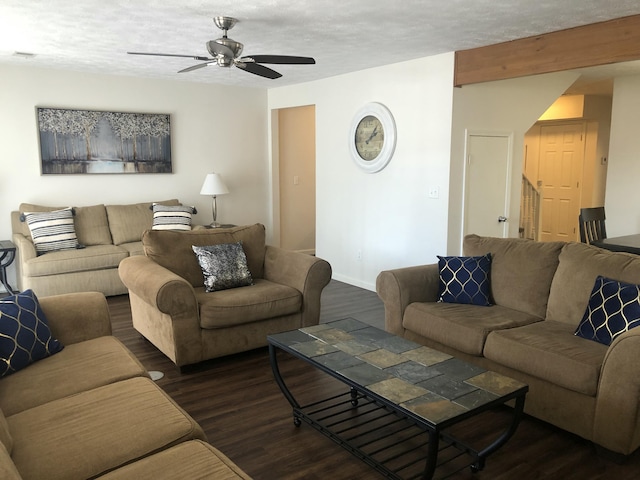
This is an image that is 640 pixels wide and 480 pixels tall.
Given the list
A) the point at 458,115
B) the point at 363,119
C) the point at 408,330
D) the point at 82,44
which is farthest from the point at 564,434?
the point at 82,44

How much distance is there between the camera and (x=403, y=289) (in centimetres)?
359

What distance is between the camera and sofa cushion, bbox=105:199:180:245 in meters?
5.92

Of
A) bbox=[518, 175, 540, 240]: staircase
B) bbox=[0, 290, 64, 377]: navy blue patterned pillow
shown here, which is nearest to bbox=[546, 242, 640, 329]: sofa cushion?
bbox=[0, 290, 64, 377]: navy blue patterned pillow

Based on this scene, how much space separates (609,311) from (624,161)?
13.6ft

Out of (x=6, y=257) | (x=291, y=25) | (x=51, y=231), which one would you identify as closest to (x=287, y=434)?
(x=291, y=25)

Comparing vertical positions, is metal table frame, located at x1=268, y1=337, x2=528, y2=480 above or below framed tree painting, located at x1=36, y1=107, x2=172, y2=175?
below

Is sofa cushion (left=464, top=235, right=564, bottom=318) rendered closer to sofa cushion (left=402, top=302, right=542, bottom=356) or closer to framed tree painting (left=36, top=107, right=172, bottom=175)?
sofa cushion (left=402, top=302, right=542, bottom=356)

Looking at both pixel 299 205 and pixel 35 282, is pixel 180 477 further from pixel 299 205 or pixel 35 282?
pixel 299 205

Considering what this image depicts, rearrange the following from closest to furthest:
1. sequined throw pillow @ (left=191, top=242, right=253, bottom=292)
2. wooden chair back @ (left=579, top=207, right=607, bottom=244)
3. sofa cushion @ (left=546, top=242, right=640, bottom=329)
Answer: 1. sofa cushion @ (left=546, top=242, right=640, bottom=329)
2. sequined throw pillow @ (left=191, top=242, right=253, bottom=292)
3. wooden chair back @ (left=579, top=207, right=607, bottom=244)

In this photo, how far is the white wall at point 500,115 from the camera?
16.0 feet

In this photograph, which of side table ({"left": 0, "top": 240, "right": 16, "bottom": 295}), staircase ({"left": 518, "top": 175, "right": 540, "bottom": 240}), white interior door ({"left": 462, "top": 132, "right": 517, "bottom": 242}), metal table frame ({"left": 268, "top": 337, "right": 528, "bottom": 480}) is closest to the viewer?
metal table frame ({"left": 268, "top": 337, "right": 528, "bottom": 480})

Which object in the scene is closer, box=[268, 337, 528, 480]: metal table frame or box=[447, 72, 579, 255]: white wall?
box=[268, 337, 528, 480]: metal table frame

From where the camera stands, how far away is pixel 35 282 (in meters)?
5.10

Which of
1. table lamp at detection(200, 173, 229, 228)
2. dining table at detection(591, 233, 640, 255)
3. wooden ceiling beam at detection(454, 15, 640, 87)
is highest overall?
wooden ceiling beam at detection(454, 15, 640, 87)
